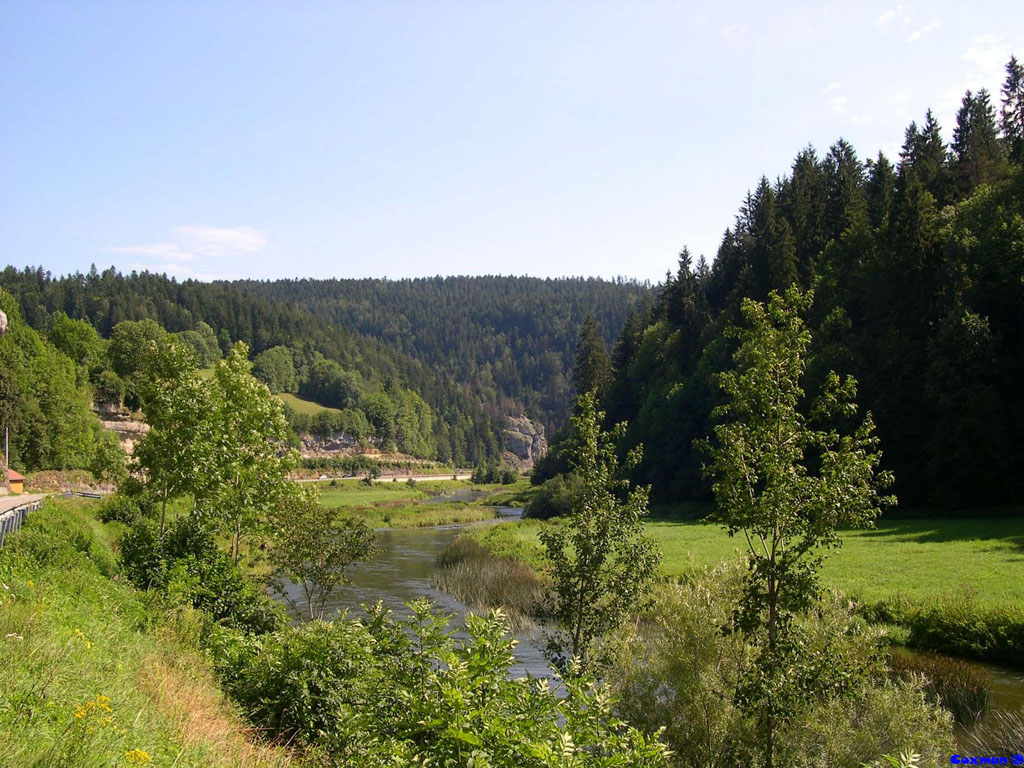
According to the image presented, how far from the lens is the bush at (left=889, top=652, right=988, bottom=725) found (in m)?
15.9

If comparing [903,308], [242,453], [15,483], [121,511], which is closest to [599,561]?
[242,453]

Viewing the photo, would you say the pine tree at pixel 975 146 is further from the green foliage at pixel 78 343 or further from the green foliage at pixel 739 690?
the green foliage at pixel 78 343

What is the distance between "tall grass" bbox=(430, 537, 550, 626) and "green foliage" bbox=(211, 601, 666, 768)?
14264 millimetres

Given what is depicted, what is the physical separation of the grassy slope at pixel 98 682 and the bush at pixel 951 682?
42.9 ft

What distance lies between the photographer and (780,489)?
10547mm

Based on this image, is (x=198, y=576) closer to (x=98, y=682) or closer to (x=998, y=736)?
(x=98, y=682)

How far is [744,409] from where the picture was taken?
1153 centimetres

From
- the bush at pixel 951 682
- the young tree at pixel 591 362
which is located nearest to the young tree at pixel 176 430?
the bush at pixel 951 682

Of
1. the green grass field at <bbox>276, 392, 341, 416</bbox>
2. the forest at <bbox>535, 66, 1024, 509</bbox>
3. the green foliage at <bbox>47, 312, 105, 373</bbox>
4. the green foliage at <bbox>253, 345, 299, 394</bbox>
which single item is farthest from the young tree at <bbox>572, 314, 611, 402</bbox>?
the green foliage at <bbox>253, 345, 299, 394</bbox>

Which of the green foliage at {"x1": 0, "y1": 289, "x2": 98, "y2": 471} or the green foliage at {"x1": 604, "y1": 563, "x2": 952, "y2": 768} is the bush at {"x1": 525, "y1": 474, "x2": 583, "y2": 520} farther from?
the green foliage at {"x1": 604, "y1": 563, "x2": 952, "y2": 768}

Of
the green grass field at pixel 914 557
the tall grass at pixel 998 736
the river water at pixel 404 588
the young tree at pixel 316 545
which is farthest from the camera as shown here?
the green grass field at pixel 914 557

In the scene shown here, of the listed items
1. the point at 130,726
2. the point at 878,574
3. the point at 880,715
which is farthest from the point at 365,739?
the point at 878,574

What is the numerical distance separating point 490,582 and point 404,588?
4849mm

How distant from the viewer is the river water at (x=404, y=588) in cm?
2183
